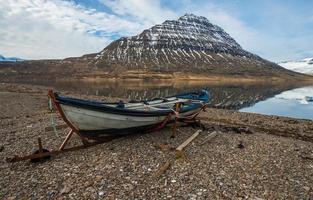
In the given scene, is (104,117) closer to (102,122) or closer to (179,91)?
(102,122)

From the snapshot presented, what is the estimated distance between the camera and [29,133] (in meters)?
18.7

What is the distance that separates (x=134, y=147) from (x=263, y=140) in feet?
30.8

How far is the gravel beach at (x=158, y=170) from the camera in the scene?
10.5 metres

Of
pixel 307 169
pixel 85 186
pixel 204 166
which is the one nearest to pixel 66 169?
pixel 85 186

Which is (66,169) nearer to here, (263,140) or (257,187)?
(257,187)

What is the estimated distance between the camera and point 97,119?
48.4 ft

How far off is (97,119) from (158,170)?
4.55 metres

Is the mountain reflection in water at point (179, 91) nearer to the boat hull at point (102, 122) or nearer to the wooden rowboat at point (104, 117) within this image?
the wooden rowboat at point (104, 117)

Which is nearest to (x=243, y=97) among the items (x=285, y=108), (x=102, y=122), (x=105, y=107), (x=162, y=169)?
(x=285, y=108)

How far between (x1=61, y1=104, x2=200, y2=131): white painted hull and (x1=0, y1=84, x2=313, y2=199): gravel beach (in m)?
1.07

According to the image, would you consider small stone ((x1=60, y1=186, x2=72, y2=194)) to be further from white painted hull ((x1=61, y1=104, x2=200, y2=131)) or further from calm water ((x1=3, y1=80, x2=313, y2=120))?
calm water ((x1=3, y1=80, x2=313, y2=120))

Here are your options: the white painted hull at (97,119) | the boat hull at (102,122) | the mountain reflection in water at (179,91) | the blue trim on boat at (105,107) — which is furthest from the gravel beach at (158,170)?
the mountain reflection in water at (179,91)

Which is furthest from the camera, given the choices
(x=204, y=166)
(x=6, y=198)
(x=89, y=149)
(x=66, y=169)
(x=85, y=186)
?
(x=89, y=149)

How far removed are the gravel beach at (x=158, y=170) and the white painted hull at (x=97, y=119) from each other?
1.07 meters
